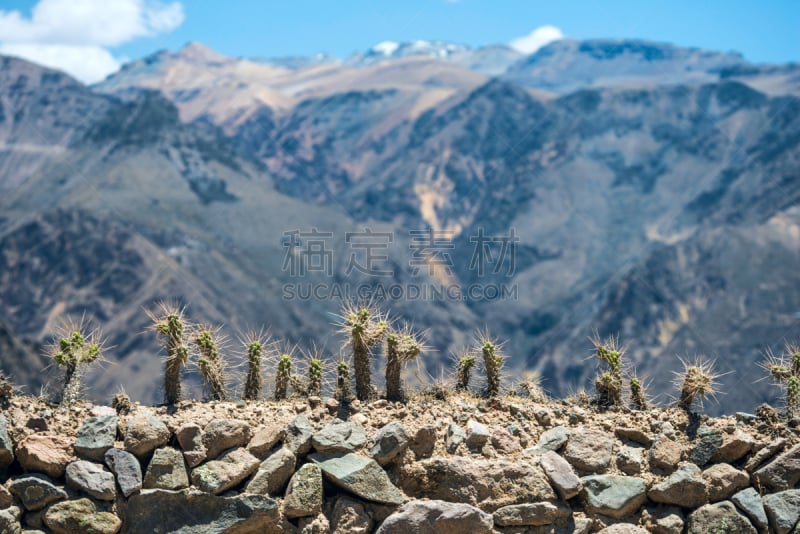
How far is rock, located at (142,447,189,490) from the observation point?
7.80m

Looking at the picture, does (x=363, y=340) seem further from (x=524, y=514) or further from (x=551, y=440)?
(x=524, y=514)

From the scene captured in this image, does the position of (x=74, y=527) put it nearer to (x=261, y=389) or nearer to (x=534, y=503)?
(x=261, y=389)

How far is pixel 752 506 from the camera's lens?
26.9ft

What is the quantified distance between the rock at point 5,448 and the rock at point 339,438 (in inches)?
107

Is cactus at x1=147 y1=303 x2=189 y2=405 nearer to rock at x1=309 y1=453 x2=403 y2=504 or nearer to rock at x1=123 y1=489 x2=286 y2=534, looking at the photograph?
rock at x1=123 y1=489 x2=286 y2=534

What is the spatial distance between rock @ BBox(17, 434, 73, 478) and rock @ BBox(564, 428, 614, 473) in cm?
479

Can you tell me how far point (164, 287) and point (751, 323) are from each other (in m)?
70.4

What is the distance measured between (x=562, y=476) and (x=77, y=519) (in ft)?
14.7

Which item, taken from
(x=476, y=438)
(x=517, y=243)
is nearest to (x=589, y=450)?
(x=476, y=438)

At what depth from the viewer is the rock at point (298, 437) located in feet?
26.6

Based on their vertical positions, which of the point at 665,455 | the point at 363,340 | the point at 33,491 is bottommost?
the point at 33,491

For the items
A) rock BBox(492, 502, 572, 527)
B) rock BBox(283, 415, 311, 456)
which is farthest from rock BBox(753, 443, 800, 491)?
rock BBox(283, 415, 311, 456)

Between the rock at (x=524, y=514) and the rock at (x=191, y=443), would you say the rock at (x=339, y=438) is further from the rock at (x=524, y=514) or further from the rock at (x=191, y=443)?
the rock at (x=524, y=514)

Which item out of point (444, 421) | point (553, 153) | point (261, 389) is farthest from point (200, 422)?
point (553, 153)
